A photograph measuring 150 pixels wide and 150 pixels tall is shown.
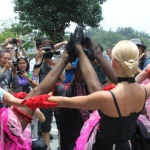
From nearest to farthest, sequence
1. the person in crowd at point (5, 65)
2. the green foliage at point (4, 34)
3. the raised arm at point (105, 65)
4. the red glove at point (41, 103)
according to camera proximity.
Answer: the red glove at point (41, 103)
the raised arm at point (105, 65)
the person in crowd at point (5, 65)
the green foliage at point (4, 34)

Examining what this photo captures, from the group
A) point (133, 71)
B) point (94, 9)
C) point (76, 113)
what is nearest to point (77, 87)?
point (76, 113)

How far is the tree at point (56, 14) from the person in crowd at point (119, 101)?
1357cm

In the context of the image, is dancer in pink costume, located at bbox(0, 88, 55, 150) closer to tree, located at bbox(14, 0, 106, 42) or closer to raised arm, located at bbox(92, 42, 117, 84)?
raised arm, located at bbox(92, 42, 117, 84)

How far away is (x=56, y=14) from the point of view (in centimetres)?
1541

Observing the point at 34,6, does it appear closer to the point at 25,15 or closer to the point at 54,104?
the point at 25,15

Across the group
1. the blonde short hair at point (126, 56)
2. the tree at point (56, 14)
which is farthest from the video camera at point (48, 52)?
the tree at point (56, 14)

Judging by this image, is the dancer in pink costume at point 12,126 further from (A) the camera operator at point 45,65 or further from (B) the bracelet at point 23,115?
(A) the camera operator at point 45,65

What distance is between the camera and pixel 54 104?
213 centimetres

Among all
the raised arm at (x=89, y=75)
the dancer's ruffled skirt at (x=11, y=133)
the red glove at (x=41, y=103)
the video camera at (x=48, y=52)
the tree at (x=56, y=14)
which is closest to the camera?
the red glove at (x=41, y=103)

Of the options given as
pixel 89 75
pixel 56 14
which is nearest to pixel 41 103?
pixel 89 75

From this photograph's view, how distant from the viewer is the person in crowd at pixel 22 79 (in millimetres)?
4035

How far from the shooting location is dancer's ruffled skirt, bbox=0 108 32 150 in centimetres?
234

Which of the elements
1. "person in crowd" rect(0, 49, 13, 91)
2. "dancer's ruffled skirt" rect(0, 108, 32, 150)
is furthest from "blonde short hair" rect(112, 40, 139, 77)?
"person in crowd" rect(0, 49, 13, 91)

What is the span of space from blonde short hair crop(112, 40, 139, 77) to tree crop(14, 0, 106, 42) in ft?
44.6
